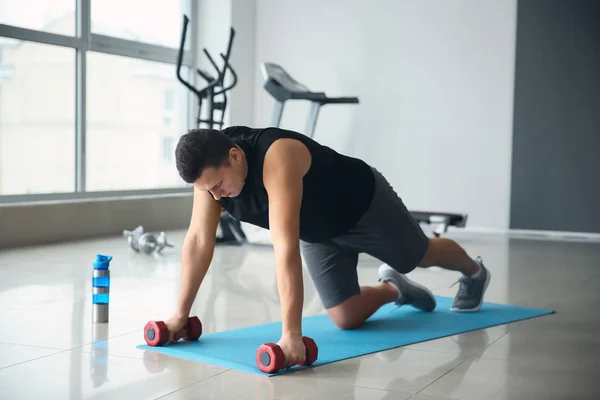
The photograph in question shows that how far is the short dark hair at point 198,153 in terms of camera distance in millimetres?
2232

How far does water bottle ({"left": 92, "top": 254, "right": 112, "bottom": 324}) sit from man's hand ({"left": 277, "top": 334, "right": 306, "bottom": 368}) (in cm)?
98

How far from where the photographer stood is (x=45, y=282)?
4008 millimetres

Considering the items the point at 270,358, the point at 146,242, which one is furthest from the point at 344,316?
the point at 146,242

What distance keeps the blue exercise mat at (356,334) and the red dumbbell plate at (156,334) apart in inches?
0.8

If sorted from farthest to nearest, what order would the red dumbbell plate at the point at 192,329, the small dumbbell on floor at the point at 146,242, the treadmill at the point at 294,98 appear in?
1. the treadmill at the point at 294,98
2. the small dumbbell on floor at the point at 146,242
3. the red dumbbell plate at the point at 192,329

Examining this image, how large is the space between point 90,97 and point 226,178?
453 cm

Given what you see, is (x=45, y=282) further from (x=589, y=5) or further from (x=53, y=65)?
(x=589, y=5)

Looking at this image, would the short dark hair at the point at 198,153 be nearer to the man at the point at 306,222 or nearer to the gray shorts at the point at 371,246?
the man at the point at 306,222

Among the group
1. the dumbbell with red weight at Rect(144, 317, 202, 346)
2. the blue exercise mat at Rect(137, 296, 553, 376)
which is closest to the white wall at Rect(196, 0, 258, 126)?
the blue exercise mat at Rect(137, 296, 553, 376)

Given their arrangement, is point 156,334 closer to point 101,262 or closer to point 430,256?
point 101,262

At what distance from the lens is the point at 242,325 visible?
3076 millimetres

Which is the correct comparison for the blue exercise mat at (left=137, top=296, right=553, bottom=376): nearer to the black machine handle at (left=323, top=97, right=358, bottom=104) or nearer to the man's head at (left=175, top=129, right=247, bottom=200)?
the man's head at (left=175, top=129, right=247, bottom=200)

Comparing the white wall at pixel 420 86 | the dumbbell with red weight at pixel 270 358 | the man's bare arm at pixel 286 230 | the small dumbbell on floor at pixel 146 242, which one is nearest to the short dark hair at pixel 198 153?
the man's bare arm at pixel 286 230

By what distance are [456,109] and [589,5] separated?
1.39 meters
